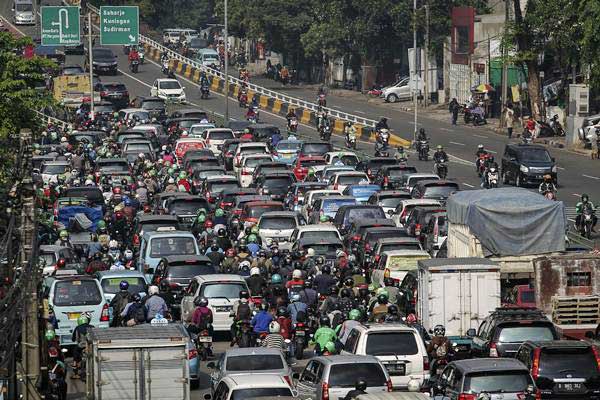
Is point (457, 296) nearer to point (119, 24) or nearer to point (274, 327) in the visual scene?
point (274, 327)

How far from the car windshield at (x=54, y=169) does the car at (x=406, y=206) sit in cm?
1412

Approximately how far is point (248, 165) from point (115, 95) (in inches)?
1141

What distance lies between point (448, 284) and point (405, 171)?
70.1 ft

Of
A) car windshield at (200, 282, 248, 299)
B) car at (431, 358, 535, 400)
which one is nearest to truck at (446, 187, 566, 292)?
car windshield at (200, 282, 248, 299)

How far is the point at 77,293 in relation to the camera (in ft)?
99.9

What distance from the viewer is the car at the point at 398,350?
25.3 meters

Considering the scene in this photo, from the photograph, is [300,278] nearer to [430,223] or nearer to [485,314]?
[485,314]

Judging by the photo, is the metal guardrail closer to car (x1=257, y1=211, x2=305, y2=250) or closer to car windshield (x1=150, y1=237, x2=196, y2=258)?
car (x1=257, y1=211, x2=305, y2=250)

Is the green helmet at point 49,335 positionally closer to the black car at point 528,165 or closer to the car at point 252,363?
the car at point 252,363

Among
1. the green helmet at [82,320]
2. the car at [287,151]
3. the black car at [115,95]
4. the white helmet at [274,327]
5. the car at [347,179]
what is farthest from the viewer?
the black car at [115,95]

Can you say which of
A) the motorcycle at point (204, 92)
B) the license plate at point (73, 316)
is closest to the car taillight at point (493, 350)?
the license plate at point (73, 316)

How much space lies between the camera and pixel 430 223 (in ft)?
131

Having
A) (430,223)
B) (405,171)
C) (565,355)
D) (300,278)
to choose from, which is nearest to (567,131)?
(405,171)

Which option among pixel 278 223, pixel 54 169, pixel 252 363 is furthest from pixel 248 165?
pixel 252 363
